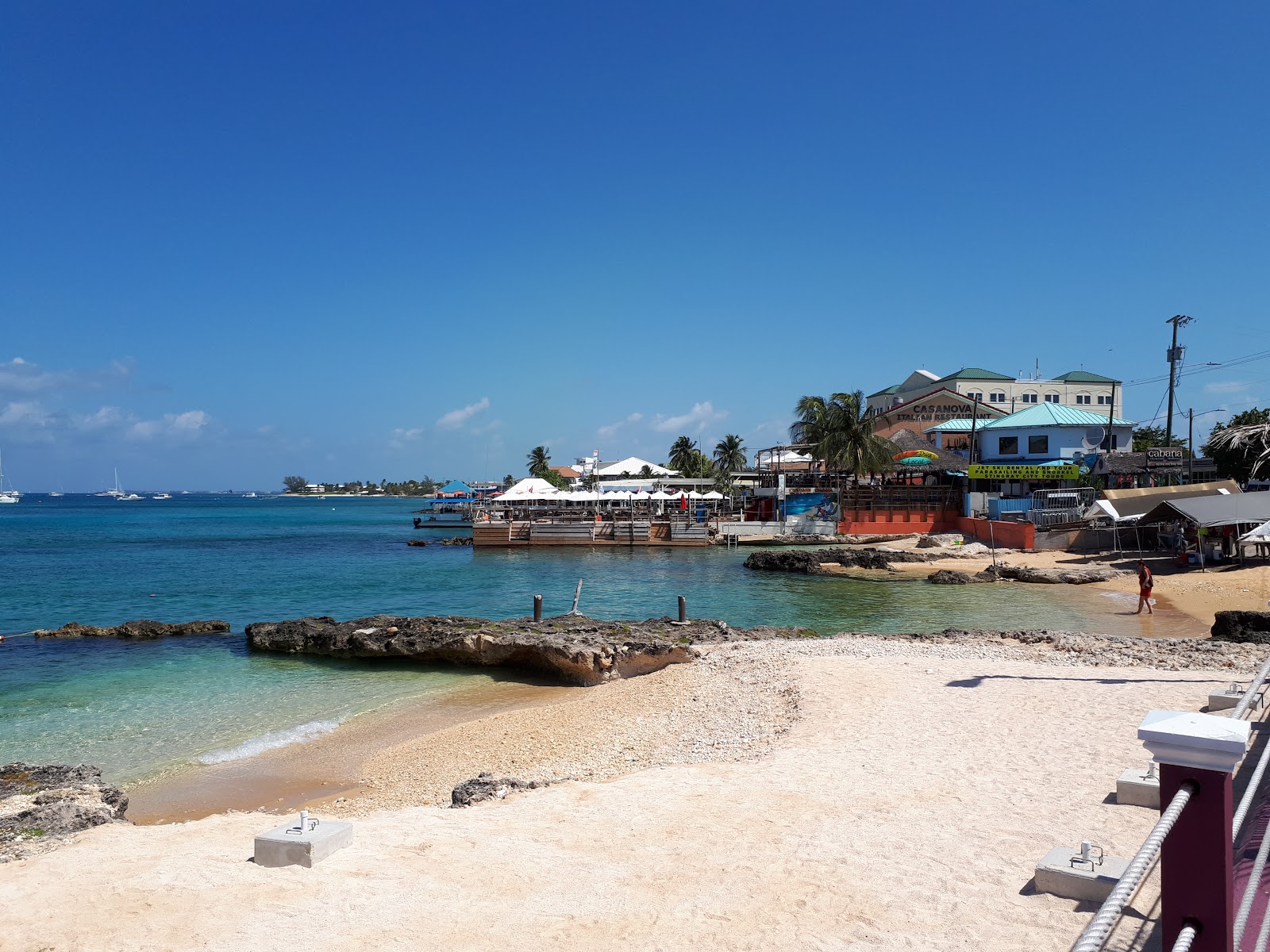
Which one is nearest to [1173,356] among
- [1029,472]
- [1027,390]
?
[1029,472]

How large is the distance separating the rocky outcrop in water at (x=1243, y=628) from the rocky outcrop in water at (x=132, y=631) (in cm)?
2796

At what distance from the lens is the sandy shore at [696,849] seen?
5957 millimetres

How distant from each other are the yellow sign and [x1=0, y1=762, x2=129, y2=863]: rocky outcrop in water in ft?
169

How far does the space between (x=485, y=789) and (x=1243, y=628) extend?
18.1m

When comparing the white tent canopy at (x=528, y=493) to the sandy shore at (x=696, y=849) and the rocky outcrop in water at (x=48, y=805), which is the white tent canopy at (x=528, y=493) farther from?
the rocky outcrop in water at (x=48, y=805)

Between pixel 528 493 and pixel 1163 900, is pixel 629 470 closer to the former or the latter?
pixel 528 493

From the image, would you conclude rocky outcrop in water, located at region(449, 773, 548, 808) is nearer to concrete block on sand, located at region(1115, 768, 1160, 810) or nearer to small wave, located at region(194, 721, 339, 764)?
small wave, located at region(194, 721, 339, 764)

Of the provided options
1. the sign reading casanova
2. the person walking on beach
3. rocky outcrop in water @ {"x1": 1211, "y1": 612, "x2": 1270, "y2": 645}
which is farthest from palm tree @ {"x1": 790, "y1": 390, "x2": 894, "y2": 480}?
rocky outcrop in water @ {"x1": 1211, "y1": 612, "x2": 1270, "y2": 645}

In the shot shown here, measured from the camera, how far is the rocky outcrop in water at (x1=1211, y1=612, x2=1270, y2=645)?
60.2ft

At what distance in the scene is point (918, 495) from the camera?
56.9 meters

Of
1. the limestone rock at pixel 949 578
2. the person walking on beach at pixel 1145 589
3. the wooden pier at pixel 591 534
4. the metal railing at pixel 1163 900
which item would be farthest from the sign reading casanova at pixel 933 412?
the metal railing at pixel 1163 900

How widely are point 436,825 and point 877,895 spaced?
15.2ft

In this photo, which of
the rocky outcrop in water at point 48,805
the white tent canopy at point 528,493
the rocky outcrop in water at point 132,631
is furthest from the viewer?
the white tent canopy at point 528,493

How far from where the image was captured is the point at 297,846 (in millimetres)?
7355
